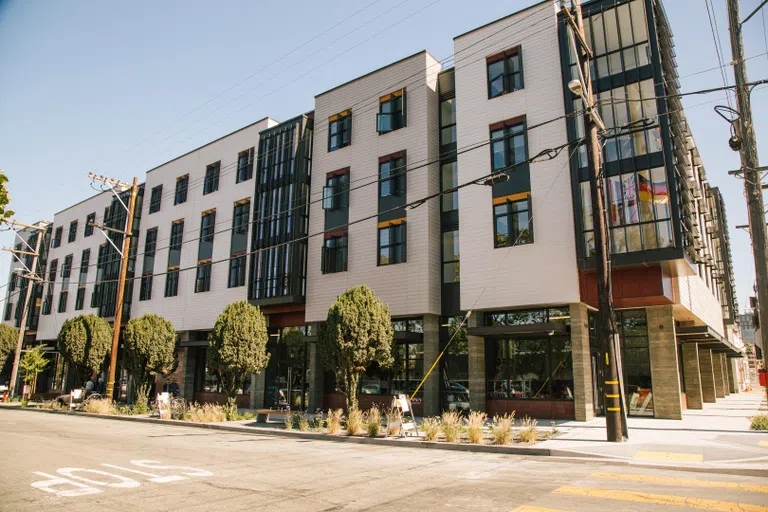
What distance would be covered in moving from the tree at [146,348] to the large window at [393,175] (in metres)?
14.4

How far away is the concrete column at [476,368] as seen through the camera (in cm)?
2205

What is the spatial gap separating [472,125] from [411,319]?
955cm

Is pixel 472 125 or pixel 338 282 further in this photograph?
pixel 338 282

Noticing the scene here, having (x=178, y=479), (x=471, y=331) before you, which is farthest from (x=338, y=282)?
(x=178, y=479)

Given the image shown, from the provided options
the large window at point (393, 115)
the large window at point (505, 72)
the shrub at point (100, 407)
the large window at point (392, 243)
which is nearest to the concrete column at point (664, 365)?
the large window at point (392, 243)

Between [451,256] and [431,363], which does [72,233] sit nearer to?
[451,256]

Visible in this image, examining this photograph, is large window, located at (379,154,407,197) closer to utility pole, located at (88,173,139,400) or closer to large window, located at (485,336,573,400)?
large window, located at (485,336,573,400)

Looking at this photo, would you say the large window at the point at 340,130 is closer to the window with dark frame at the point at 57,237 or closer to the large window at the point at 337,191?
the large window at the point at 337,191

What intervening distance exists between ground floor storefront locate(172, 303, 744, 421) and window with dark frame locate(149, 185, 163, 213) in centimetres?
1944

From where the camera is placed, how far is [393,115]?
87.6 feet

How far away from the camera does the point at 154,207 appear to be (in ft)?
132

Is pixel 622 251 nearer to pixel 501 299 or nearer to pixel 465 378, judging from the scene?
pixel 501 299

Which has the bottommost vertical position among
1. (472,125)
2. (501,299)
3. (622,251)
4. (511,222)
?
(501,299)

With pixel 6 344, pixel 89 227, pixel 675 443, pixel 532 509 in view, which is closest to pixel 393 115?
pixel 675 443
